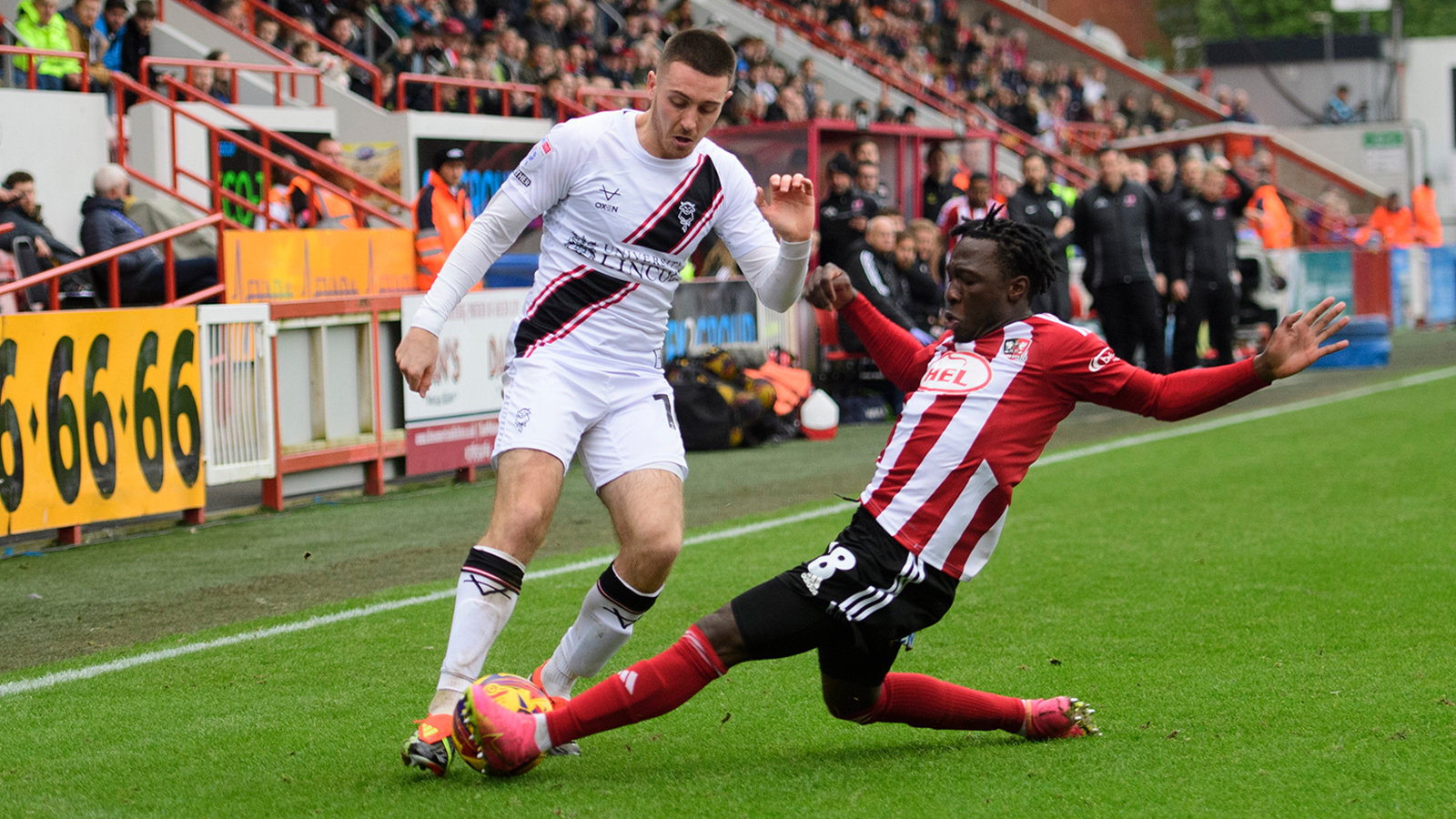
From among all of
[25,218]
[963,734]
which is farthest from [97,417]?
[963,734]

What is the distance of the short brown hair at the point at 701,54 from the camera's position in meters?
4.62

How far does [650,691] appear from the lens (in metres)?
4.10

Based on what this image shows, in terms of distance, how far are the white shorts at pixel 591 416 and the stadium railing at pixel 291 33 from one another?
13435 millimetres

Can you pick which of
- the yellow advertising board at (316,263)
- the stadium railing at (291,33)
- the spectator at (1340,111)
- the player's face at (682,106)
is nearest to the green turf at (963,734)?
the player's face at (682,106)

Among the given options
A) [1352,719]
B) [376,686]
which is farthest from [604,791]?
[1352,719]

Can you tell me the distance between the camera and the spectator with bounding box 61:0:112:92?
48.7ft

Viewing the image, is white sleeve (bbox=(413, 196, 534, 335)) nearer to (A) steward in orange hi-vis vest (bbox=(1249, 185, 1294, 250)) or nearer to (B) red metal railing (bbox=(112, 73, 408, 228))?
(B) red metal railing (bbox=(112, 73, 408, 228))

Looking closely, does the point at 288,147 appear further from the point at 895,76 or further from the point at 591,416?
the point at 895,76

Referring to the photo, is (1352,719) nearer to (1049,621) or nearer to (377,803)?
(1049,621)

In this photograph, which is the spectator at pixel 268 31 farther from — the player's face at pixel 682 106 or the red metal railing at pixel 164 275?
the player's face at pixel 682 106

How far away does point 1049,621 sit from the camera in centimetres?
636

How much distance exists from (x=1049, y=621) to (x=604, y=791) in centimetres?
275

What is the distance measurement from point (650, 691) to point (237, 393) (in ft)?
20.5

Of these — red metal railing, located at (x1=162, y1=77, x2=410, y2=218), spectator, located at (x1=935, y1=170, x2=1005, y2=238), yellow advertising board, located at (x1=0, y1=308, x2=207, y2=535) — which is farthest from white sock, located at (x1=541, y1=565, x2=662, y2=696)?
spectator, located at (x1=935, y1=170, x2=1005, y2=238)
